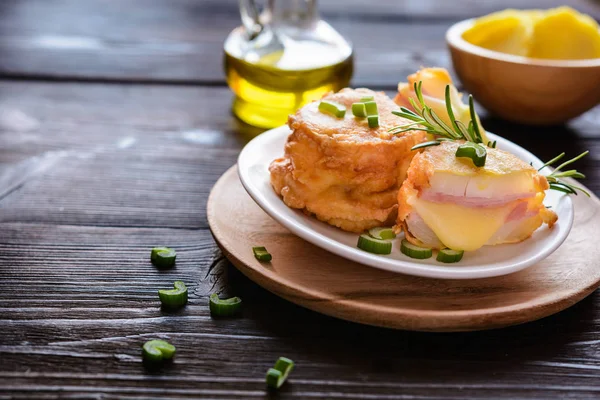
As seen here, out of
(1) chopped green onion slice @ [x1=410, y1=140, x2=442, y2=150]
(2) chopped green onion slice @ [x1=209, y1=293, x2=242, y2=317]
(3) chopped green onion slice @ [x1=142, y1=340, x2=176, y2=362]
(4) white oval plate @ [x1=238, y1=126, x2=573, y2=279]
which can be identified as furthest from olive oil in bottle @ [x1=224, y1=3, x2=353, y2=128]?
(3) chopped green onion slice @ [x1=142, y1=340, x2=176, y2=362]

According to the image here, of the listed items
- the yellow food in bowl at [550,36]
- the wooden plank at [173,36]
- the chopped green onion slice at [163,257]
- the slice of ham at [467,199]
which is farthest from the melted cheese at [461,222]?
the wooden plank at [173,36]

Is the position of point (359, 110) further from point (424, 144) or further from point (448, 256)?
point (448, 256)

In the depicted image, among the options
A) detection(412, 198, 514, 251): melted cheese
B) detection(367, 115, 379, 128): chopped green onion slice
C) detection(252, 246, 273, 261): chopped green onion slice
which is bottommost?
detection(252, 246, 273, 261): chopped green onion slice

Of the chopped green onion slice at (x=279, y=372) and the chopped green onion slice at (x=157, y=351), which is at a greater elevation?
the chopped green onion slice at (x=279, y=372)

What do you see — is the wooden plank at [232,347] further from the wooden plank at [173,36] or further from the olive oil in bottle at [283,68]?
the wooden plank at [173,36]

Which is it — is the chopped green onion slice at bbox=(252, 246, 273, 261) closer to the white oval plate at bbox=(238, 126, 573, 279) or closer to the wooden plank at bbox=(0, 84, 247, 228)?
the white oval plate at bbox=(238, 126, 573, 279)

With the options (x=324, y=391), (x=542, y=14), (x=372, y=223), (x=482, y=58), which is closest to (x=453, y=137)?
(x=372, y=223)
